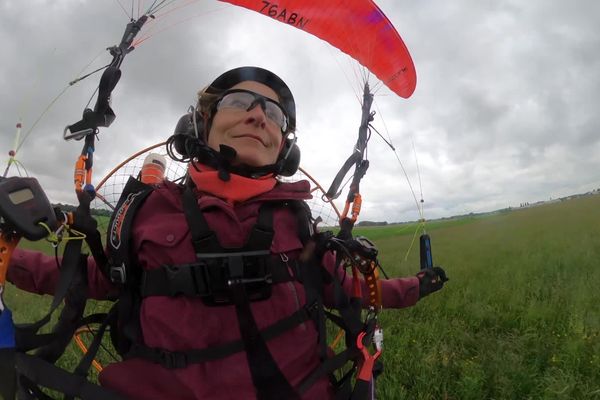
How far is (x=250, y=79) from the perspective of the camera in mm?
2283

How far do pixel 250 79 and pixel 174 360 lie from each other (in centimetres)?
183

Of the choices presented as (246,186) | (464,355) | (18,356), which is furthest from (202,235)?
(464,355)

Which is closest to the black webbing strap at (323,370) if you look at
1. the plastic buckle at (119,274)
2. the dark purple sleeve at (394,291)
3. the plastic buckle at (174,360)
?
the dark purple sleeve at (394,291)

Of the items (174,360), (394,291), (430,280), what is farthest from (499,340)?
(174,360)

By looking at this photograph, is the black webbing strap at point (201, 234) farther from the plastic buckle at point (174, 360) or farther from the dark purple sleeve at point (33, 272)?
the dark purple sleeve at point (33, 272)

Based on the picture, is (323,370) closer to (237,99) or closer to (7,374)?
(7,374)

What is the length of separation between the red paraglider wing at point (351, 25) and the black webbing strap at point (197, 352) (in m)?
2.77

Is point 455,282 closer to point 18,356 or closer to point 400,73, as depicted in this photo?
point 400,73

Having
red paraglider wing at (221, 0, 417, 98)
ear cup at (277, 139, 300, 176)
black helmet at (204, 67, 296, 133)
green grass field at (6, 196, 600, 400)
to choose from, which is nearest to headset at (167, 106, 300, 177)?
ear cup at (277, 139, 300, 176)

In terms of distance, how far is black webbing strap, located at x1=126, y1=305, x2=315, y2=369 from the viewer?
57.1 inches

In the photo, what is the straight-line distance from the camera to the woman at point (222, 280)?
1482 mm

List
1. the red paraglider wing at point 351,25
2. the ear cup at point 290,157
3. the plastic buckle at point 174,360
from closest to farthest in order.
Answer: the plastic buckle at point 174,360
the ear cup at point 290,157
the red paraglider wing at point 351,25

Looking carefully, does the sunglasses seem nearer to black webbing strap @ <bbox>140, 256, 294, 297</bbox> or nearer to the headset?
the headset

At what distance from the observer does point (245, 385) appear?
57.6 inches
